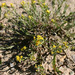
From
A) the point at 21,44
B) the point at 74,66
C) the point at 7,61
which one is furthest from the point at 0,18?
the point at 74,66

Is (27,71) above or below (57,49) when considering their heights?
below

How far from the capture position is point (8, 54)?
247 centimetres

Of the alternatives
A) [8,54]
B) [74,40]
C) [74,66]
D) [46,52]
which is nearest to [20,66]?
[8,54]

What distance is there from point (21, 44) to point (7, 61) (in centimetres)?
50

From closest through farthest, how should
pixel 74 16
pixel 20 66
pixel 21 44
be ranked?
pixel 20 66 < pixel 21 44 < pixel 74 16

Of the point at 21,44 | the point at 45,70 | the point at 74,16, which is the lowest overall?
the point at 45,70

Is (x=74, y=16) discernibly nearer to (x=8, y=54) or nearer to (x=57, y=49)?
(x=57, y=49)

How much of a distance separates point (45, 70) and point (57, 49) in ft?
1.70

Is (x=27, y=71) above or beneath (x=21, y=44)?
beneath

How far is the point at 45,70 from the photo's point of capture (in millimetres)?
2254

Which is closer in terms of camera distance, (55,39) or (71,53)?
(71,53)

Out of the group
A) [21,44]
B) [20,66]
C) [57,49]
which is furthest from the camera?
[21,44]

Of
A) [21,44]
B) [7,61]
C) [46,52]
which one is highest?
[21,44]

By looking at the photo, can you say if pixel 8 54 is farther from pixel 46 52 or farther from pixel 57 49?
pixel 57 49
